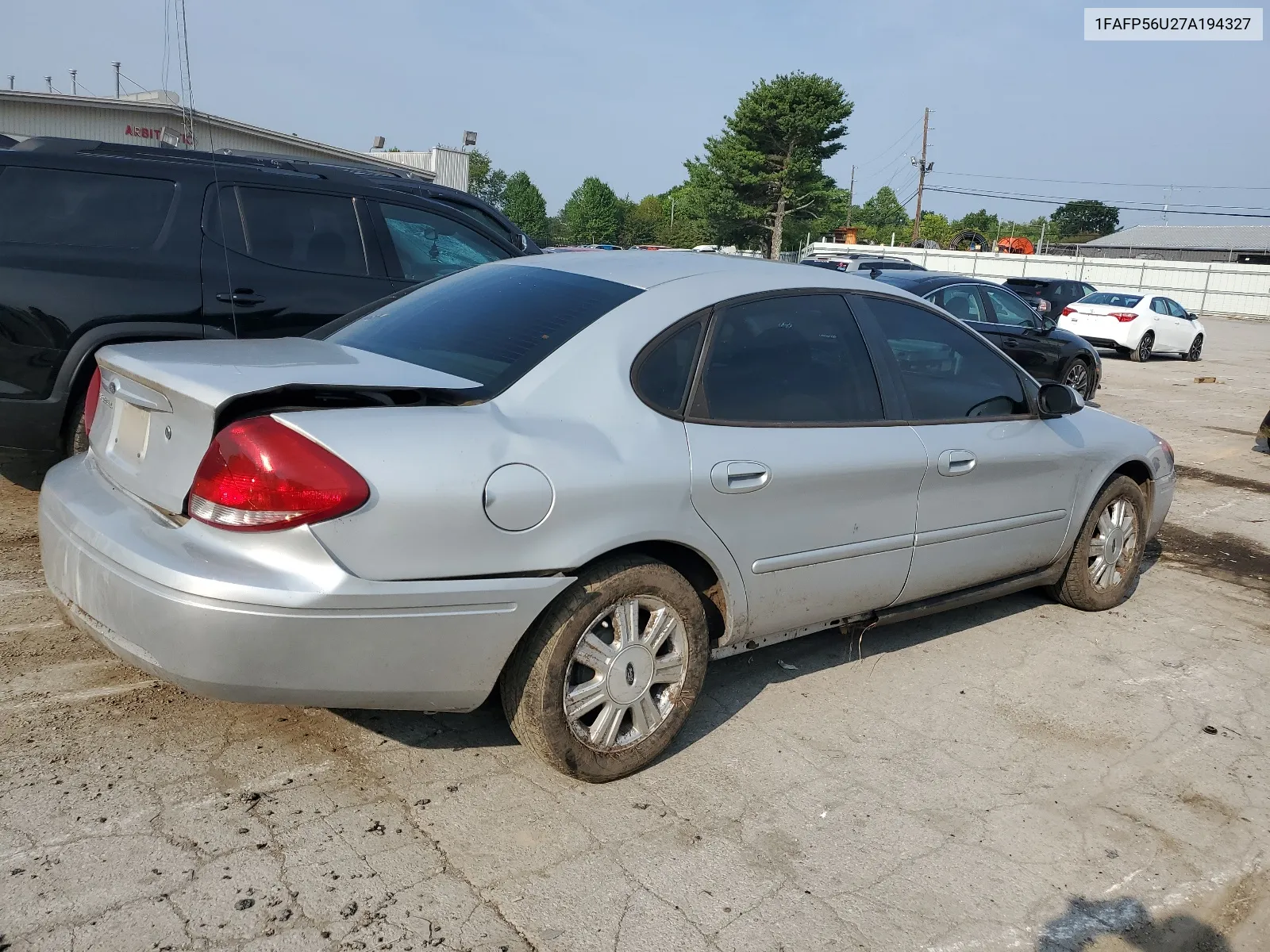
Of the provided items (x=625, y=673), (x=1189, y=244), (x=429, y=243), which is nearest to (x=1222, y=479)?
(x=429, y=243)

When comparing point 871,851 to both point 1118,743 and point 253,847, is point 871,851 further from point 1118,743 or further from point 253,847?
point 253,847

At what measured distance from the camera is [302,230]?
19.8 ft

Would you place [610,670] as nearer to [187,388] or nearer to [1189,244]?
[187,388]

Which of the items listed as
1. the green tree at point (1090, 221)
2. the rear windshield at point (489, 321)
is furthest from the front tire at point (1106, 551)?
the green tree at point (1090, 221)

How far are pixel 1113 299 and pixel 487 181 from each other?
11594 centimetres

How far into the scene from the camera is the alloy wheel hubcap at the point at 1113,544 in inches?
208

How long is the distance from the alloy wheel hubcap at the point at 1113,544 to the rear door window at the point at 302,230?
13.6ft

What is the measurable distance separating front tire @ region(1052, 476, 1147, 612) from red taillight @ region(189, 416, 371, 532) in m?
3.72

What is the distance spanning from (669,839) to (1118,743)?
189 centimetres

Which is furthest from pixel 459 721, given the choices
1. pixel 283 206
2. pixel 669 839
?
pixel 283 206

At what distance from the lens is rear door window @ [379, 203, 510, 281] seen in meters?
6.39

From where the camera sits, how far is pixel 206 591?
2.69 metres

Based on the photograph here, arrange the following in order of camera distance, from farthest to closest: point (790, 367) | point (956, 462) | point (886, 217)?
point (886, 217)
point (956, 462)
point (790, 367)

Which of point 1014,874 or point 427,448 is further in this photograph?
point 1014,874
